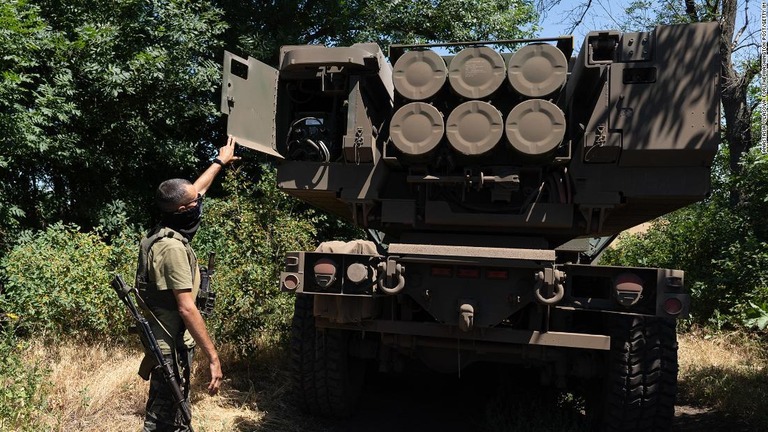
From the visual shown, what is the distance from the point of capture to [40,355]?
17.0 ft

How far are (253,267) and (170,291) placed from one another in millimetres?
2731

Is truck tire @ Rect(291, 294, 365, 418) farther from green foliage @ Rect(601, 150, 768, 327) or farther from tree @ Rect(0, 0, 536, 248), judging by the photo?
tree @ Rect(0, 0, 536, 248)

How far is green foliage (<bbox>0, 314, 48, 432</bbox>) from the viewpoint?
3650 millimetres

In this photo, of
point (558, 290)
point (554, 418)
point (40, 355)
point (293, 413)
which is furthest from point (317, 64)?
point (40, 355)

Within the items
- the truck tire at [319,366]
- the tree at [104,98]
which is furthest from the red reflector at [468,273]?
the tree at [104,98]

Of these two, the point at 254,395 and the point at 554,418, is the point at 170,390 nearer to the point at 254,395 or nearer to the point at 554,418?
the point at 254,395

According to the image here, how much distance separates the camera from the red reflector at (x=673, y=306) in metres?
3.52

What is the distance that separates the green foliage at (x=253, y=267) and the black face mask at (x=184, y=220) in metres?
2.57

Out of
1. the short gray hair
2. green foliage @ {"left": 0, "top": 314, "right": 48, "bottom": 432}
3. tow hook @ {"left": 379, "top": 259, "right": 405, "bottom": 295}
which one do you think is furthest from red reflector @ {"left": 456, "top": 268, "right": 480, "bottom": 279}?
green foliage @ {"left": 0, "top": 314, "right": 48, "bottom": 432}

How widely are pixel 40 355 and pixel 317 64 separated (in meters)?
3.45

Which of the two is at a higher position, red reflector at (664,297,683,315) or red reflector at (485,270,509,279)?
red reflector at (485,270,509,279)

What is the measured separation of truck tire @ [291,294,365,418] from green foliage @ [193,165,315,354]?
4.40ft

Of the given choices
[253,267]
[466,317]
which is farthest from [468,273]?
[253,267]

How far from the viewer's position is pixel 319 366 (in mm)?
4512
